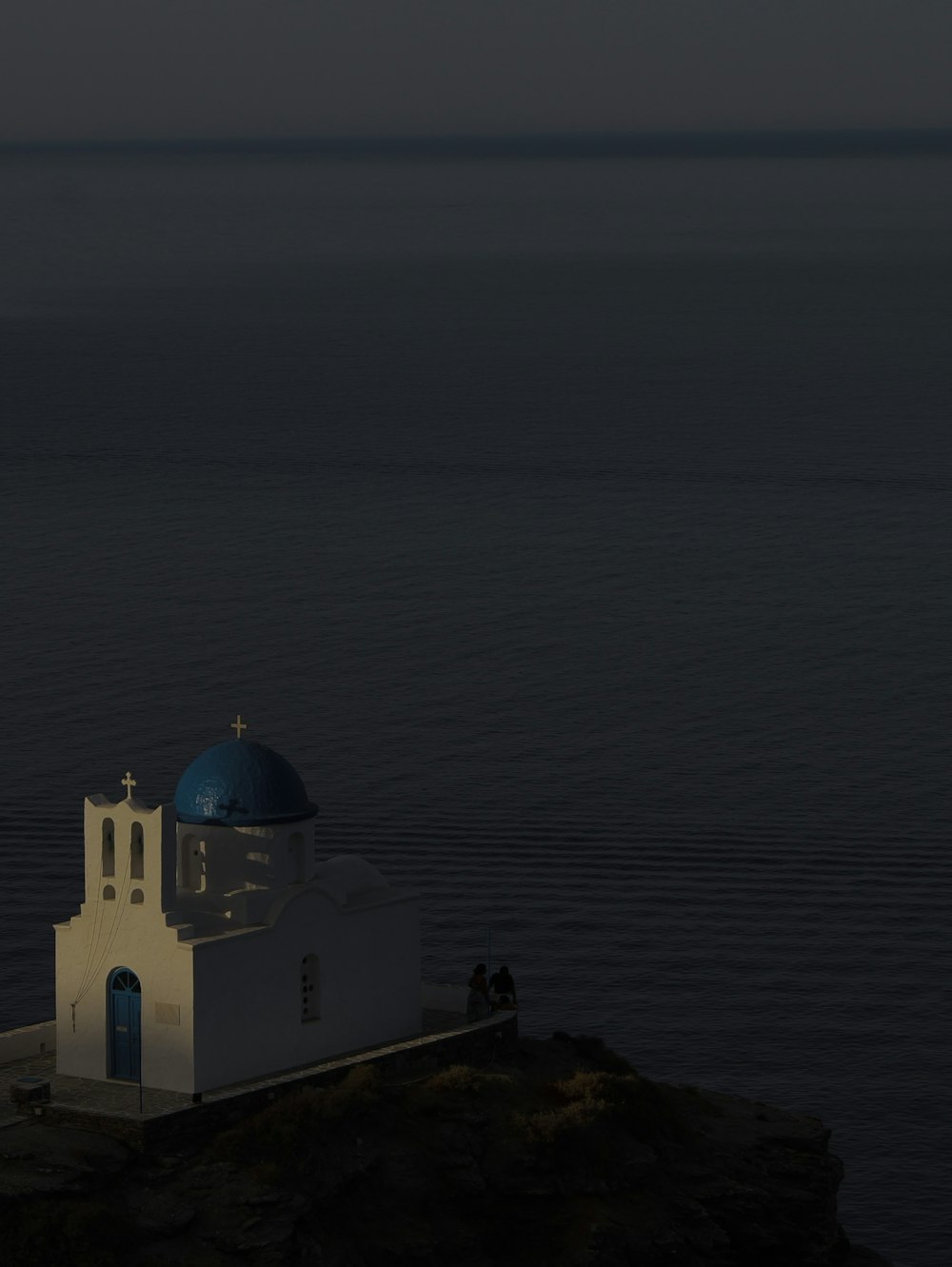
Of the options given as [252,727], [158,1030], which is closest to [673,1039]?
[158,1030]

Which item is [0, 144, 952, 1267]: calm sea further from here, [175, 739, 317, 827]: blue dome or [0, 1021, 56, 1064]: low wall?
[0, 1021, 56, 1064]: low wall

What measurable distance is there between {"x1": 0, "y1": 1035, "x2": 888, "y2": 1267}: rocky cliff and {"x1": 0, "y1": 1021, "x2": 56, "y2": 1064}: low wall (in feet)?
12.5

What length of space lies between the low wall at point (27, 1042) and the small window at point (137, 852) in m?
4.47

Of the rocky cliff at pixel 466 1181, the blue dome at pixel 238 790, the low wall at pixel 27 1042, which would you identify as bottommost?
the rocky cliff at pixel 466 1181

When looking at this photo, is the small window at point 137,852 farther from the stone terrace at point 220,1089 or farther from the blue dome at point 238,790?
the stone terrace at point 220,1089

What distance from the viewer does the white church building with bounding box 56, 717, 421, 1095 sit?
4956 centimetres

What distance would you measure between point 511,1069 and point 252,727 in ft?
163

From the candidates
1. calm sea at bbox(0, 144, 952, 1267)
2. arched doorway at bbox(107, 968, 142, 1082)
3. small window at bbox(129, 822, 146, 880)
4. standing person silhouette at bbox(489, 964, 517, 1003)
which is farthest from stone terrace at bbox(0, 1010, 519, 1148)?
calm sea at bbox(0, 144, 952, 1267)

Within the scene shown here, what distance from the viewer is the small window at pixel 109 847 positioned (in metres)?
50.8

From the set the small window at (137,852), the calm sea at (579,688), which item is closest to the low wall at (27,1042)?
the small window at (137,852)

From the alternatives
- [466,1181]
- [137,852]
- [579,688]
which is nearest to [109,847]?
[137,852]

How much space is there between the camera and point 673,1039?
72000 mm

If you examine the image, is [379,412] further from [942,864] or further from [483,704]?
[942,864]

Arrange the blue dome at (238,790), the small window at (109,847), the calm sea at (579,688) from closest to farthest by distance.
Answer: the small window at (109,847)
the blue dome at (238,790)
the calm sea at (579,688)
